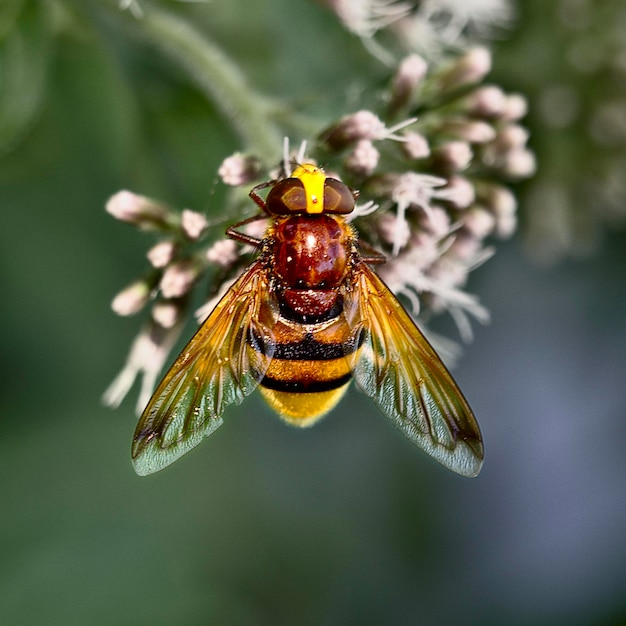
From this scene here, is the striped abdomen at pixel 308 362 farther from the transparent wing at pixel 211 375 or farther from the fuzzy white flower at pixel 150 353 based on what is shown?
the fuzzy white flower at pixel 150 353

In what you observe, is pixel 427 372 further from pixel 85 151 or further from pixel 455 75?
pixel 85 151

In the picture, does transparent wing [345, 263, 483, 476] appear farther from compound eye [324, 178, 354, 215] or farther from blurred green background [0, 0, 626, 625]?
blurred green background [0, 0, 626, 625]

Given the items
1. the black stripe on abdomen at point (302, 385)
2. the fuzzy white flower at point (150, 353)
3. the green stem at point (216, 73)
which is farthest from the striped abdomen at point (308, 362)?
the green stem at point (216, 73)

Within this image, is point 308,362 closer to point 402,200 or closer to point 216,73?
point 402,200

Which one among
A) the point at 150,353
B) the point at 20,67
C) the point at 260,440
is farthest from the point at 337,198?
the point at 260,440

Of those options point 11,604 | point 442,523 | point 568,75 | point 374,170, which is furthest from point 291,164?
point 442,523

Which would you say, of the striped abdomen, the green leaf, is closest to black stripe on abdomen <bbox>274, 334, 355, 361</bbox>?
the striped abdomen
